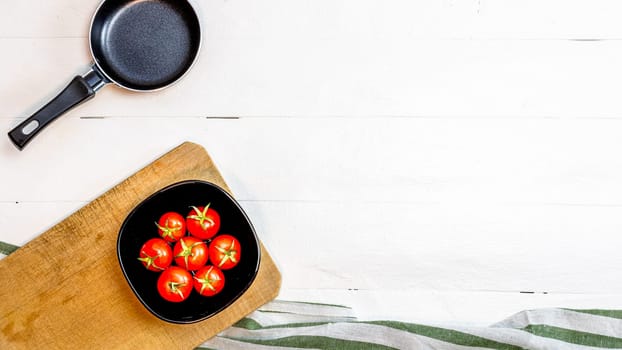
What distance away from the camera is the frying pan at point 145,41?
91cm

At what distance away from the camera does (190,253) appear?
85cm

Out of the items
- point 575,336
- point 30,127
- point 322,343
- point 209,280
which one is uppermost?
point 30,127

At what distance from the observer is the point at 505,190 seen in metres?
0.93

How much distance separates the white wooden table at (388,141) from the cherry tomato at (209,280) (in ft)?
0.36

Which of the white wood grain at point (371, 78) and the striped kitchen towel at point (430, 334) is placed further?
the white wood grain at point (371, 78)

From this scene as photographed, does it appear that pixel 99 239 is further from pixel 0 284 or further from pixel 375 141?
pixel 375 141

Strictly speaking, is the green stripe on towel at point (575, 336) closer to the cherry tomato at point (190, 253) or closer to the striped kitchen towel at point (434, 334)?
the striped kitchen towel at point (434, 334)

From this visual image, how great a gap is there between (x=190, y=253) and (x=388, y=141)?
32 centimetres

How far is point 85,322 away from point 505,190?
0.62m

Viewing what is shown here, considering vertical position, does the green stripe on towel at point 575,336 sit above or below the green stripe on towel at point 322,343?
below

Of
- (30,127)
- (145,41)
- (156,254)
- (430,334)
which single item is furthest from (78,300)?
(430,334)

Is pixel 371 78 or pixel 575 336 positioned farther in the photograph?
pixel 371 78

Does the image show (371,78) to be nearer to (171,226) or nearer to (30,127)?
(171,226)

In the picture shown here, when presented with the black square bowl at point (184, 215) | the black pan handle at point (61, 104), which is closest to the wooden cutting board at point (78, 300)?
the black square bowl at point (184, 215)
